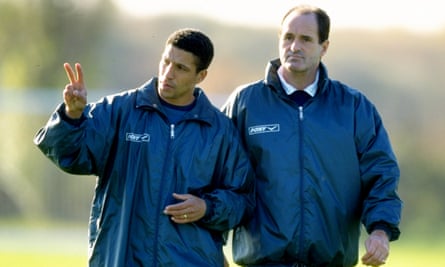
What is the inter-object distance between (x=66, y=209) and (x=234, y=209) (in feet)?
46.9

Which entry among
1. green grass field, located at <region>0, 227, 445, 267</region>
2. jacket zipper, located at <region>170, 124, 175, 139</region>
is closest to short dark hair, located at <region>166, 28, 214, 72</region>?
jacket zipper, located at <region>170, 124, 175, 139</region>

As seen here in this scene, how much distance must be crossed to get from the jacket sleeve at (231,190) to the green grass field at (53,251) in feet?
31.0

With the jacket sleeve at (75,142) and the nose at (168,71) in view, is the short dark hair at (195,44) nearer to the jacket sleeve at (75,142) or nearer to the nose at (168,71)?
the nose at (168,71)

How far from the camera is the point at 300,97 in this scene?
6.36m

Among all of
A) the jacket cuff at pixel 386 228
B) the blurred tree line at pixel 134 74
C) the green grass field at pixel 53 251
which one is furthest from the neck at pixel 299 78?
the blurred tree line at pixel 134 74

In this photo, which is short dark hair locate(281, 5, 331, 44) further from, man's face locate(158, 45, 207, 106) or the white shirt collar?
man's face locate(158, 45, 207, 106)

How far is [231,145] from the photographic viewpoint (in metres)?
Result: 6.13

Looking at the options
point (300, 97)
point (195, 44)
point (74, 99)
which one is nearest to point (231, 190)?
point (300, 97)

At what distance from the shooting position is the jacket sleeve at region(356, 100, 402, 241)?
6215 mm

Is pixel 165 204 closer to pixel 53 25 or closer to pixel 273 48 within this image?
pixel 53 25

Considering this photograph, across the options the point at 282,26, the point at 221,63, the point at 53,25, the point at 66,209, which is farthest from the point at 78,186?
the point at 221,63

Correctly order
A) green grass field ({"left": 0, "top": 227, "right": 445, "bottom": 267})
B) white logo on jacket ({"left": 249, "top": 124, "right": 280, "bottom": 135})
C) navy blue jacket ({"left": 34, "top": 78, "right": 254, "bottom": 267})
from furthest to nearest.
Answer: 1. green grass field ({"left": 0, "top": 227, "right": 445, "bottom": 267})
2. white logo on jacket ({"left": 249, "top": 124, "right": 280, "bottom": 135})
3. navy blue jacket ({"left": 34, "top": 78, "right": 254, "bottom": 267})

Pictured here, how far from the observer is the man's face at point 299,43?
20.6 feet

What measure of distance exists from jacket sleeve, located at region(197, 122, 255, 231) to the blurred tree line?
13541mm
